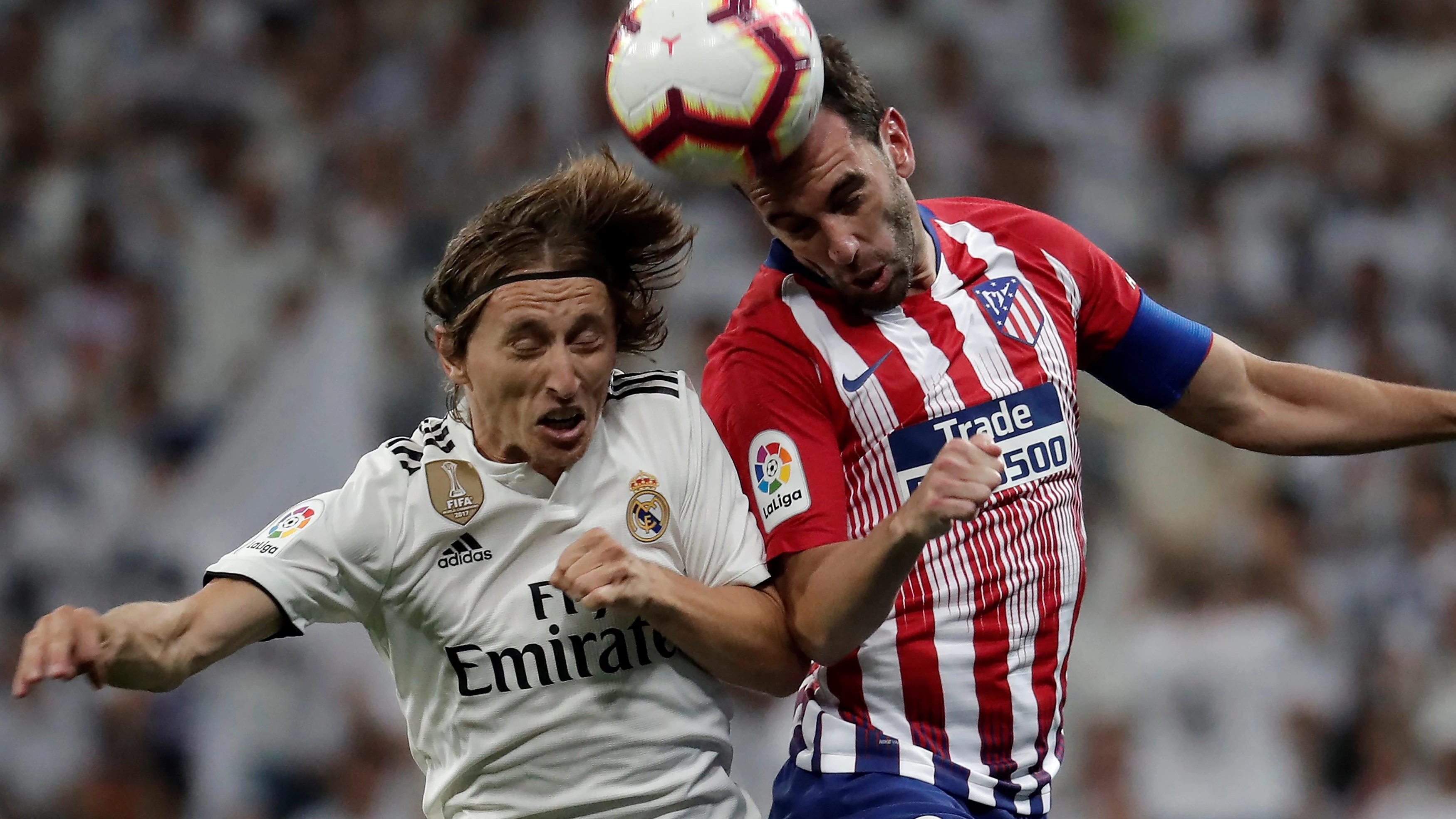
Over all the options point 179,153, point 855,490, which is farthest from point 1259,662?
point 179,153

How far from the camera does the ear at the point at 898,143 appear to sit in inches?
131

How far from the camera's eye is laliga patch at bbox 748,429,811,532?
3.08 meters

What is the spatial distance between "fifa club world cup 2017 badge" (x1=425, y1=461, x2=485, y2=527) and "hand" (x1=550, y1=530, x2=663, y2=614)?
343 mm

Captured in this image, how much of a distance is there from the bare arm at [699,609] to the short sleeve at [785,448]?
16cm

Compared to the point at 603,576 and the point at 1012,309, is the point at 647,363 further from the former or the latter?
the point at 603,576

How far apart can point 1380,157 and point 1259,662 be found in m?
2.83

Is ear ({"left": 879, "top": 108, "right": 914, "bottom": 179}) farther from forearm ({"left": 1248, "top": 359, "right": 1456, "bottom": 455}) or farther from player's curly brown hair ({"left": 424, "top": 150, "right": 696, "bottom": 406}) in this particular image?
forearm ({"left": 1248, "top": 359, "right": 1456, "bottom": 455})

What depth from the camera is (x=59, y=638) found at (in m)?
2.53

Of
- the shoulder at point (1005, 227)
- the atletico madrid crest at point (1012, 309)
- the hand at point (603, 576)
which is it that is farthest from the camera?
the shoulder at point (1005, 227)

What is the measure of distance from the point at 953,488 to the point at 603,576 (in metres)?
0.63

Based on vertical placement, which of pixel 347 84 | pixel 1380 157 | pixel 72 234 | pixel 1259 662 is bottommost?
pixel 1259 662

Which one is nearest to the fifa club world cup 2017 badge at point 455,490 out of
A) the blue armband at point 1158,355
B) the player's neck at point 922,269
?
the player's neck at point 922,269

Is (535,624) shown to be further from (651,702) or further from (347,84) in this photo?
(347,84)

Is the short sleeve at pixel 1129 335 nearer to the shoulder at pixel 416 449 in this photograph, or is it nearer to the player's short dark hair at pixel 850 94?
the player's short dark hair at pixel 850 94
